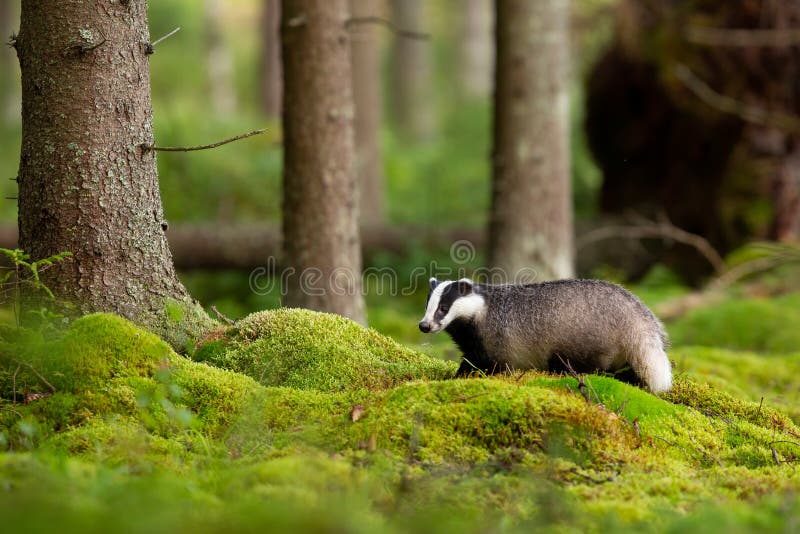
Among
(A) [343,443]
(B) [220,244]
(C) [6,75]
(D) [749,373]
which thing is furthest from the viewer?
(C) [6,75]

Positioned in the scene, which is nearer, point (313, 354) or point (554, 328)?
point (313, 354)

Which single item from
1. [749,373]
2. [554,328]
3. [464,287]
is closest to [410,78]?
[749,373]

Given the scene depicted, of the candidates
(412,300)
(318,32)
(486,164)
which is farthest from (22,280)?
(486,164)

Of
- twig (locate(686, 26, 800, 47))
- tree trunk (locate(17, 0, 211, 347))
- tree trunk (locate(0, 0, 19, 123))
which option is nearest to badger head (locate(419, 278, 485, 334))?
tree trunk (locate(17, 0, 211, 347))

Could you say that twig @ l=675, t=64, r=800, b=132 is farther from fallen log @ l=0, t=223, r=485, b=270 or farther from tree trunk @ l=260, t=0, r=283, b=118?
tree trunk @ l=260, t=0, r=283, b=118

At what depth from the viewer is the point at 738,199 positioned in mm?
11875

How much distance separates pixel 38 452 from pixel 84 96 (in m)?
2.13

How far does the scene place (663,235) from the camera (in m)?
12.5

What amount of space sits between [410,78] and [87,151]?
23.4 m

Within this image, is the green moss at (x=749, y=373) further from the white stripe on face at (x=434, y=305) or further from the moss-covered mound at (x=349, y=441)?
the white stripe on face at (x=434, y=305)

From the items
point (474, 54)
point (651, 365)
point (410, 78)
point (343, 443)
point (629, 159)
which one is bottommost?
point (343, 443)

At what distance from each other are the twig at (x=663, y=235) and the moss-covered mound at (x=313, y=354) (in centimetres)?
584

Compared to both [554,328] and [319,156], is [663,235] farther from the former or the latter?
[554,328]

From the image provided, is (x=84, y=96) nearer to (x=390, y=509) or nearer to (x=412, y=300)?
(x=390, y=509)
